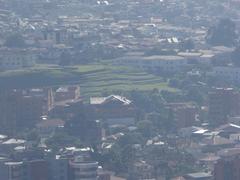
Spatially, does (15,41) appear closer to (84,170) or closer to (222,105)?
(222,105)

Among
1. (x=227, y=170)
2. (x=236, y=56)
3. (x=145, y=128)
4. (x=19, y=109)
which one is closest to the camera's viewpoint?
(x=227, y=170)

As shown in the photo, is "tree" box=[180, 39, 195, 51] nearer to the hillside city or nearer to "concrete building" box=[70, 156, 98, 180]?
the hillside city

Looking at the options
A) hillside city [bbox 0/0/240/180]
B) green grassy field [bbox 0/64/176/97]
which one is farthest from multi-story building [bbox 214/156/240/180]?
green grassy field [bbox 0/64/176/97]

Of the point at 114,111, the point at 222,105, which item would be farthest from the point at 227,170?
the point at 114,111

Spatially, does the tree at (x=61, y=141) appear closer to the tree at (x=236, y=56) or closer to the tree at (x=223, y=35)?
the tree at (x=236, y=56)

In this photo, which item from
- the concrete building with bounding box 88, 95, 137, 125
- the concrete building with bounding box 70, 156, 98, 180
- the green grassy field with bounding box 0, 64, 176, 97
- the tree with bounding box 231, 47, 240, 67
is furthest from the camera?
the tree with bounding box 231, 47, 240, 67

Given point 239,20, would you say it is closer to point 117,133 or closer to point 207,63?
point 207,63
